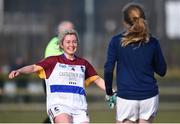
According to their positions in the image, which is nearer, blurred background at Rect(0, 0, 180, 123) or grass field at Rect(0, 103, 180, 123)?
grass field at Rect(0, 103, 180, 123)

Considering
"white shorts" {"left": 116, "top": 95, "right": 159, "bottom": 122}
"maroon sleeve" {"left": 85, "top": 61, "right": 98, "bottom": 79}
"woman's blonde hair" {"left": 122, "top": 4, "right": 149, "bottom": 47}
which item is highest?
"woman's blonde hair" {"left": 122, "top": 4, "right": 149, "bottom": 47}

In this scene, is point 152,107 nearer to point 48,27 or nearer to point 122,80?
point 122,80

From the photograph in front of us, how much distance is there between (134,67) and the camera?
9.28 metres

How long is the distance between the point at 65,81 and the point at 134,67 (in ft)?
3.43

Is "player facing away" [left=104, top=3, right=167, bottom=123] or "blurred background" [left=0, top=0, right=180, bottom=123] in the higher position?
"player facing away" [left=104, top=3, right=167, bottom=123]

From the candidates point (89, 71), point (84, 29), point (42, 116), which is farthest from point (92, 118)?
point (84, 29)

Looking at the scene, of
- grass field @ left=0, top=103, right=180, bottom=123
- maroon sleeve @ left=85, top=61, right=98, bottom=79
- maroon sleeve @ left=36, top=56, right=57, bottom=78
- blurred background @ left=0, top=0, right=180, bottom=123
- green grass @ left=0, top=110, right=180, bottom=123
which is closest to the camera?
maroon sleeve @ left=36, top=56, right=57, bottom=78

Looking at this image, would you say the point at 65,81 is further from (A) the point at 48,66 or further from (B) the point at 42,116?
(B) the point at 42,116

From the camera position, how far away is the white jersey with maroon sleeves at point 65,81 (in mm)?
9938

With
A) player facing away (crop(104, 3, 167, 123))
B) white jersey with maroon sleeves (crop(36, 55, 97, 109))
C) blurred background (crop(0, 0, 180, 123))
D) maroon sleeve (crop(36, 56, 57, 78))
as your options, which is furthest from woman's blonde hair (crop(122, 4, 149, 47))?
blurred background (crop(0, 0, 180, 123))

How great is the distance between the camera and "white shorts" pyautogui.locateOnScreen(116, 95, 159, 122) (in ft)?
30.3

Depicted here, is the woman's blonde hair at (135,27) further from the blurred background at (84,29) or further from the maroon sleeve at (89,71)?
the blurred background at (84,29)

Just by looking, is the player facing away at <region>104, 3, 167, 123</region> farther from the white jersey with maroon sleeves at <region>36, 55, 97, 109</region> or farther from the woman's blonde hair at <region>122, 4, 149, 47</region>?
the white jersey with maroon sleeves at <region>36, 55, 97, 109</region>

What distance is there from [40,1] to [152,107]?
4391 centimetres
